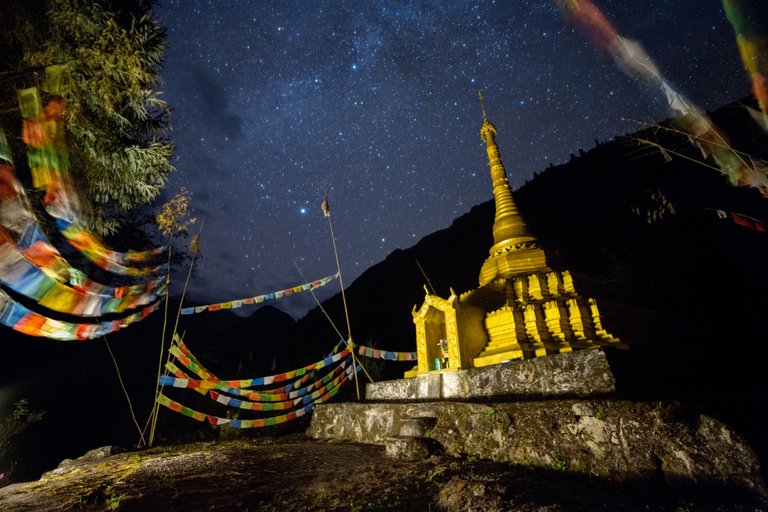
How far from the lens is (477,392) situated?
7.21 m

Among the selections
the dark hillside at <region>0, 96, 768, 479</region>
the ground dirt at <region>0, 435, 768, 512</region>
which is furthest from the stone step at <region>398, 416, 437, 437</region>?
the dark hillside at <region>0, 96, 768, 479</region>

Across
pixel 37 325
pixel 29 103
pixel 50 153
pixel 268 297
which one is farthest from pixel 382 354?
pixel 29 103

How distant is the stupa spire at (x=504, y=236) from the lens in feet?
35.4

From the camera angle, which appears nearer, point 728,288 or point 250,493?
point 250,493

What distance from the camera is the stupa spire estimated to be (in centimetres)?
1079

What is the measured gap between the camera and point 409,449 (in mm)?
5953

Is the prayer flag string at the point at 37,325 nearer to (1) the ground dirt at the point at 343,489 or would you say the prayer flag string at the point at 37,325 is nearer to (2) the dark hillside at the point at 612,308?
(1) the ground dirt at the point at 343,489

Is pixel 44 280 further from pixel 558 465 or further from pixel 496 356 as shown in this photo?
pixel 496 356

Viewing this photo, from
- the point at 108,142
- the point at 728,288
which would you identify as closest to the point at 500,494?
the point at 108,142

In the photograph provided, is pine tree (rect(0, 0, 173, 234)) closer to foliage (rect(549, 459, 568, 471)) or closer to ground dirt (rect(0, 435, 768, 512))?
ground dirt (rect(0, 435, 768, 512))

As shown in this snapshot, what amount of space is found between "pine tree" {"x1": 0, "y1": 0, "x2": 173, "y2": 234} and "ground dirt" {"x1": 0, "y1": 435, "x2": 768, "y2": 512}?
5.96m

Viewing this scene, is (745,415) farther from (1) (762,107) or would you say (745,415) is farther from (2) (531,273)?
(2) (531,273)

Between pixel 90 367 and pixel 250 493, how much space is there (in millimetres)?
29414

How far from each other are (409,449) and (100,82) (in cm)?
922
